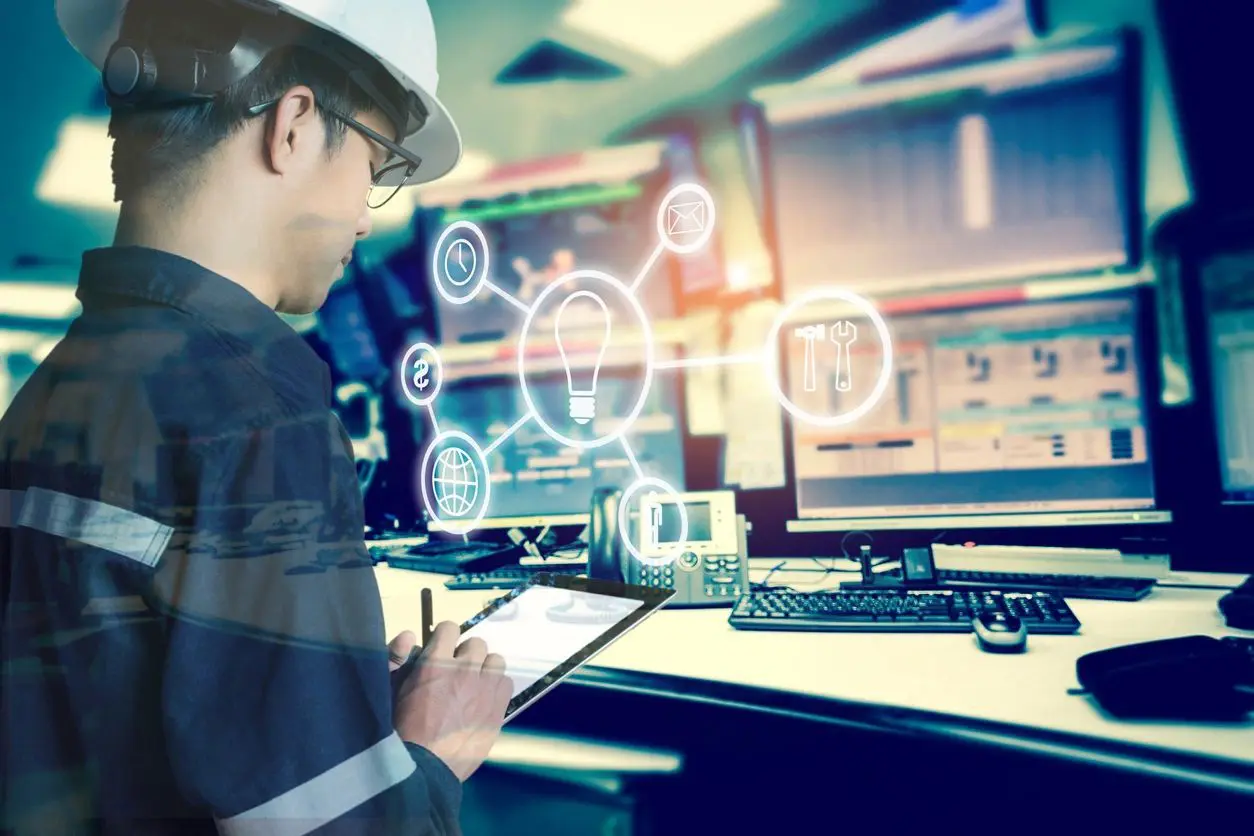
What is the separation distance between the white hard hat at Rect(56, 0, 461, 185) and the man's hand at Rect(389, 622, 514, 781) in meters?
0.60

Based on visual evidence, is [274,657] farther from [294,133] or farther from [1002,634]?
[1002,634]

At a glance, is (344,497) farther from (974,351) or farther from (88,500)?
(974,351)

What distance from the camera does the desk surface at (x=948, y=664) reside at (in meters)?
0.69

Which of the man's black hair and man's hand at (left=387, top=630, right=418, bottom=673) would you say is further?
man's hand at (left=387, top=630, right=418, bottom=673)

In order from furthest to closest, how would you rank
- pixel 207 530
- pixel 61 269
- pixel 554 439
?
pixel 554 439, pixel 61 269, pixel 207 530

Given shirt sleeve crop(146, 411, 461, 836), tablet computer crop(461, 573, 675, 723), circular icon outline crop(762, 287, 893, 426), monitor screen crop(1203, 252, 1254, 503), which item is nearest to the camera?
shirt sleeve crop(146, 411, 461, 836)

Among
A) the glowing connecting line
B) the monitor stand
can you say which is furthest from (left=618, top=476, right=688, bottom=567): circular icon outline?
the monitor stand

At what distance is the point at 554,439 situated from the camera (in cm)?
152

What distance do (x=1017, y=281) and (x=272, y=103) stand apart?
1.12 metres

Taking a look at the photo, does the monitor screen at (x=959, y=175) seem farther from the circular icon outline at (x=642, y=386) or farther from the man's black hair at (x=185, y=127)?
the man's black hair at (x=185, y=127)

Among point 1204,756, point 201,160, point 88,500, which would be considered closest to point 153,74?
point 201,160

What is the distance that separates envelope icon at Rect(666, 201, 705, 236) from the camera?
150 centimetres

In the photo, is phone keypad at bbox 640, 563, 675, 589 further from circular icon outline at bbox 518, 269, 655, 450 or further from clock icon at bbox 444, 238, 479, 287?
clock icon at bbox 444, 238, 479, 287

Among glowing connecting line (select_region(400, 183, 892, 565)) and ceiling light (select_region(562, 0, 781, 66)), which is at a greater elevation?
ceiling light (select_region(562, 0, 781, 66))
